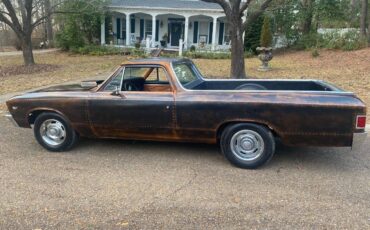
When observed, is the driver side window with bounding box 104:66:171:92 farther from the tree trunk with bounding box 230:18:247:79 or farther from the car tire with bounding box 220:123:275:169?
the tree trunk with bounding box 230:18:247:79

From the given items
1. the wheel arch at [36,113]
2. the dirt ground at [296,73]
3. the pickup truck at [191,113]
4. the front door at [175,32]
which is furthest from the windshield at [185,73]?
the front door at [175,32]

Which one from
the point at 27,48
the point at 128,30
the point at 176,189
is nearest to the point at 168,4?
the point at 128,30

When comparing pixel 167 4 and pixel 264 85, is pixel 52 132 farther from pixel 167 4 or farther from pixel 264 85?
pixel 167 4

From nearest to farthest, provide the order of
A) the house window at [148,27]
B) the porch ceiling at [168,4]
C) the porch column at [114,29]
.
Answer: the porch ceiling at [168,4] < the porch column at [114,29] < the house window at [148,27]

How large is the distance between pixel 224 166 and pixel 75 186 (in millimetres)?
1976

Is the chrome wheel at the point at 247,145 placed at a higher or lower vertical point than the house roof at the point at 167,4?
lower

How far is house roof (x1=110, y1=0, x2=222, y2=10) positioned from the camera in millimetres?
25250

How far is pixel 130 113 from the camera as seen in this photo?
4773 millimetres

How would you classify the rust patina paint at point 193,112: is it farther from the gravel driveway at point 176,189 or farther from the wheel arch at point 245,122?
the gravel driveway at point 176,189

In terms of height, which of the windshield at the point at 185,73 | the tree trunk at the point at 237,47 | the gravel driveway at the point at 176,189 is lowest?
the gravel driveway at the point at 176,189

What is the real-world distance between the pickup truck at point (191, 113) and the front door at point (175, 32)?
74.1 ft

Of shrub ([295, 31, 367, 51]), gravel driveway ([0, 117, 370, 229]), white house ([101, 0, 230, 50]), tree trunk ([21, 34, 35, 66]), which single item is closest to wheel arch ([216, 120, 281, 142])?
gravel driveway ([0, 117, 370, 229])

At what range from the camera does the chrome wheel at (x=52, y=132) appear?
5.16 metres

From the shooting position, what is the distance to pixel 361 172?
4406mm
